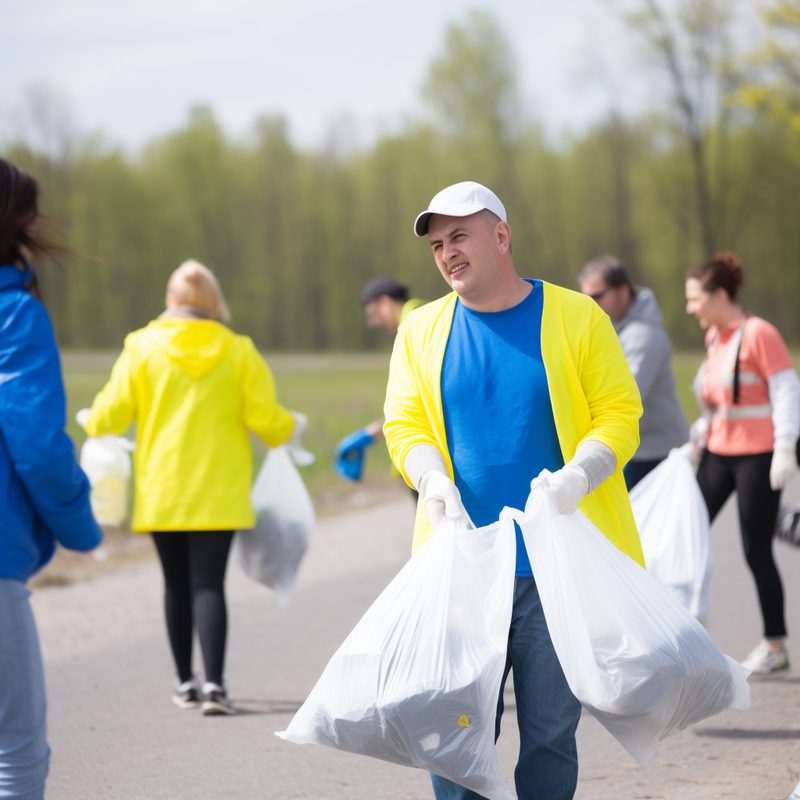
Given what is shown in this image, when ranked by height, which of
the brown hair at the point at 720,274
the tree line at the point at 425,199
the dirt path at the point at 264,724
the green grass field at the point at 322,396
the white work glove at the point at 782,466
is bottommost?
the dirt path at the point at 264,724

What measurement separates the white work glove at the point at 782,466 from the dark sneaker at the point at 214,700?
105 inches

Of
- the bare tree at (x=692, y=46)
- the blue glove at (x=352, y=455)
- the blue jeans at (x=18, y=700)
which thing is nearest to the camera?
the blue jeans at (x=18, y=700)

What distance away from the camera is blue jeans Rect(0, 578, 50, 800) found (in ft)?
7.48

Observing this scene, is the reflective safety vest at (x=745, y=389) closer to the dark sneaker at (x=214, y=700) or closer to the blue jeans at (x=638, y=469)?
the blue jeans at (x=638, y=469)

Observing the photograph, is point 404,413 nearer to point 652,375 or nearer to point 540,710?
point 540,710

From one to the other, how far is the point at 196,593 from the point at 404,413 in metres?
2.13

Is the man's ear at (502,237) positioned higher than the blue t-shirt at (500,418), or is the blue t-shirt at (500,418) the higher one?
the man's ear at (502,237)

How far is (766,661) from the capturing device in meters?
4.71

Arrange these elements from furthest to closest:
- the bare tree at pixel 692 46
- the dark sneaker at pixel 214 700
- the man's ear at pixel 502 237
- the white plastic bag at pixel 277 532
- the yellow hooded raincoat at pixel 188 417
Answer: the bare tree at pixel 692 46 < the white plastic bag at pixel 277 532 < the yellow hooded raincoat at pixel 188 417 < the dark sneaker at pixel 214 700 < the man's ear at pixel 502 237

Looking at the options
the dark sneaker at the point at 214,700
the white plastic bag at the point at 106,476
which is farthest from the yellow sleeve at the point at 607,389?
the white plastic bag at the point at 106,476

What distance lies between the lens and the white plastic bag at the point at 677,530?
4.45m

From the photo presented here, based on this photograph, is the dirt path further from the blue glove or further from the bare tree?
the bare tree

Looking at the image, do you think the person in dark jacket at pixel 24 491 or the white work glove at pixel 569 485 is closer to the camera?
the person in dark jacket at pixel 24 491

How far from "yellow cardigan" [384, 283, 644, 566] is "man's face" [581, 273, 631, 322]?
2230mm
